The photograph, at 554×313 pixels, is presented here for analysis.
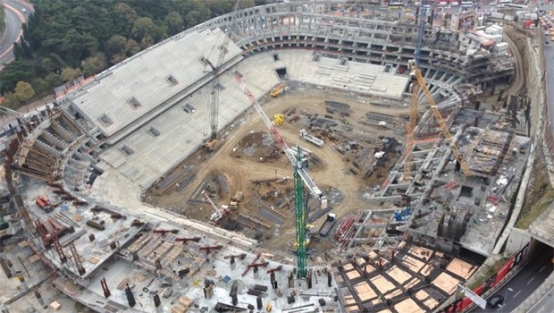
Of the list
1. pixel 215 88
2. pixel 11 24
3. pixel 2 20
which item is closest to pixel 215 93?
pixel 215 88

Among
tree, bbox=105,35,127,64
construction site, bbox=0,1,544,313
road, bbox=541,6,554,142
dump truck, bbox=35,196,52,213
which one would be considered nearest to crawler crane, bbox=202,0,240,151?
construction site, bbox=0,1,544,313

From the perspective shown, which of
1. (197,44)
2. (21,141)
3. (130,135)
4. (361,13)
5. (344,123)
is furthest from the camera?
(361,13)

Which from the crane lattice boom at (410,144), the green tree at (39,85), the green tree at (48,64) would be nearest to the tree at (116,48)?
the green tree at (48,64)

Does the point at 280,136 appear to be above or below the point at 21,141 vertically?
below

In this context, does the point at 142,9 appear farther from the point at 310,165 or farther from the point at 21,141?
the point at 310,165

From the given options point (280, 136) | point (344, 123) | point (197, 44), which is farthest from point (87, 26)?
point (344, 123)

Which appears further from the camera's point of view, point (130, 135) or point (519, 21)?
point (519, 21)

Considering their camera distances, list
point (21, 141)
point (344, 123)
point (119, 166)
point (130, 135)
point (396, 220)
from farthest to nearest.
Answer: point (344, 123) → point (130, 135) → point (119, 166) → point (21, 141) → point (396, 220)

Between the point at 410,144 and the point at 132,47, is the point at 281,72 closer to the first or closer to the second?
the point at 132,47
